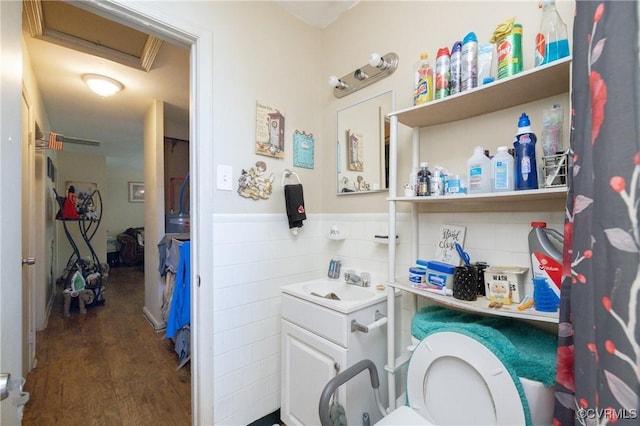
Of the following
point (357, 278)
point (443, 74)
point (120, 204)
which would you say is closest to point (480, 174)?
point (443, 74)

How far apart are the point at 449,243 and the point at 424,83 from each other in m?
0.73

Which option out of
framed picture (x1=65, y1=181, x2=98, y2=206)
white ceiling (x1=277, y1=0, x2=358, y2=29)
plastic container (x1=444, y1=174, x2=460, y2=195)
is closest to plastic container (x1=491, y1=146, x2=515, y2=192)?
plastic container (x1=444, y1=174, x2=460, y2=195)

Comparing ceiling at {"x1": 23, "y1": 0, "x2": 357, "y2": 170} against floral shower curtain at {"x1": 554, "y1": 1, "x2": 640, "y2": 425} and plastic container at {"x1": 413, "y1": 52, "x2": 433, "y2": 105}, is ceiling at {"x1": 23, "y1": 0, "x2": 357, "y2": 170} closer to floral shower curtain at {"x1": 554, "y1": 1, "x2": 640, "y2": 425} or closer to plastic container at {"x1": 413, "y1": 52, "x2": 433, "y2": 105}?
plastic container at {"x1": 413, "y1": 52, "x2": 433, "y2": 105}

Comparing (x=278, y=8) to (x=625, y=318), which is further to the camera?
(x=278, y=8)

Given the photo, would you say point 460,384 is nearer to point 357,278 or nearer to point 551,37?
point 357,278

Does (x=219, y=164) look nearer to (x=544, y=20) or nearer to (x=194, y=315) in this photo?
(x=194, y=315)

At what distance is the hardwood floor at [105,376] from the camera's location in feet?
5.56

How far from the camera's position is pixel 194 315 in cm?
137

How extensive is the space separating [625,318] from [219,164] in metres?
1.48

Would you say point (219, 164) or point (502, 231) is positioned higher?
point (219, 164)

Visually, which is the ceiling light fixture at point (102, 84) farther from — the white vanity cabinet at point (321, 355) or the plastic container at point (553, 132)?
the plastic container at point (553, 132)

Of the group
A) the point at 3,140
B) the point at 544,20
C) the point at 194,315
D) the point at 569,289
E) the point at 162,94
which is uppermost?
the point at 162,94

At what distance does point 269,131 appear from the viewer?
161 cm

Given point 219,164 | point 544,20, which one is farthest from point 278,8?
point 544,20
